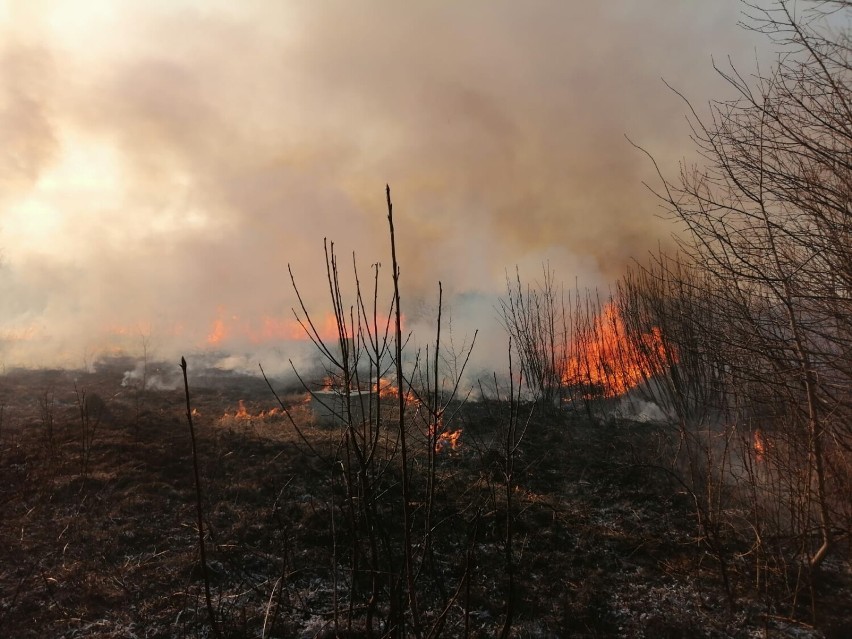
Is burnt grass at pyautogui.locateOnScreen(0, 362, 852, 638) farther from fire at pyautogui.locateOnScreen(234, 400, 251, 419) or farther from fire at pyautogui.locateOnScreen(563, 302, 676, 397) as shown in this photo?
fire at pyautogui.locateOnScreen(563, 302, 676, 397)

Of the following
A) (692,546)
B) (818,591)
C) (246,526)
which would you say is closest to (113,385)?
(246,526)

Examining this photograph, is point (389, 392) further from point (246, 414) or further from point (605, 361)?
point (605, 361)

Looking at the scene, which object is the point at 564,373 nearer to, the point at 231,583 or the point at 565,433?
the point at 565,433

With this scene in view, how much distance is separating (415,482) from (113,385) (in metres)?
20.2

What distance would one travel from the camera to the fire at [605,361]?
1656 centimetres

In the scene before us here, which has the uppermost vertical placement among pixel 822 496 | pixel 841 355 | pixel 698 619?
pixel 841 355

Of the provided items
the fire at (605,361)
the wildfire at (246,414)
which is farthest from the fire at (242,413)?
the fire at (605,361)

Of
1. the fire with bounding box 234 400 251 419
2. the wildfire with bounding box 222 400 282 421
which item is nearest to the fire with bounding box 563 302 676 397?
the wildfire with bounding box 222 400 282 421

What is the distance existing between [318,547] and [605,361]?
1339 centimetres

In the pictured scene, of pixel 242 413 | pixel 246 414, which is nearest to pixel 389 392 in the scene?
pixel 246 414

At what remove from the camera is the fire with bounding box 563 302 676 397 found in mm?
16562

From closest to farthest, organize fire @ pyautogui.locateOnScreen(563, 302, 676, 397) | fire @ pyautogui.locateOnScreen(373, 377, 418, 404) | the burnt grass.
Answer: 1. fire @ pyautogui.locateOnScreen(373, 377, 418, 404)
2. the burnt grass
3. fire @ pyautogui.locateOnScreen(563, 302, 676, 397)

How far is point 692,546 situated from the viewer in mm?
6570

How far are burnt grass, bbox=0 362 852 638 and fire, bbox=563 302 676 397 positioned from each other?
394 centimetres
